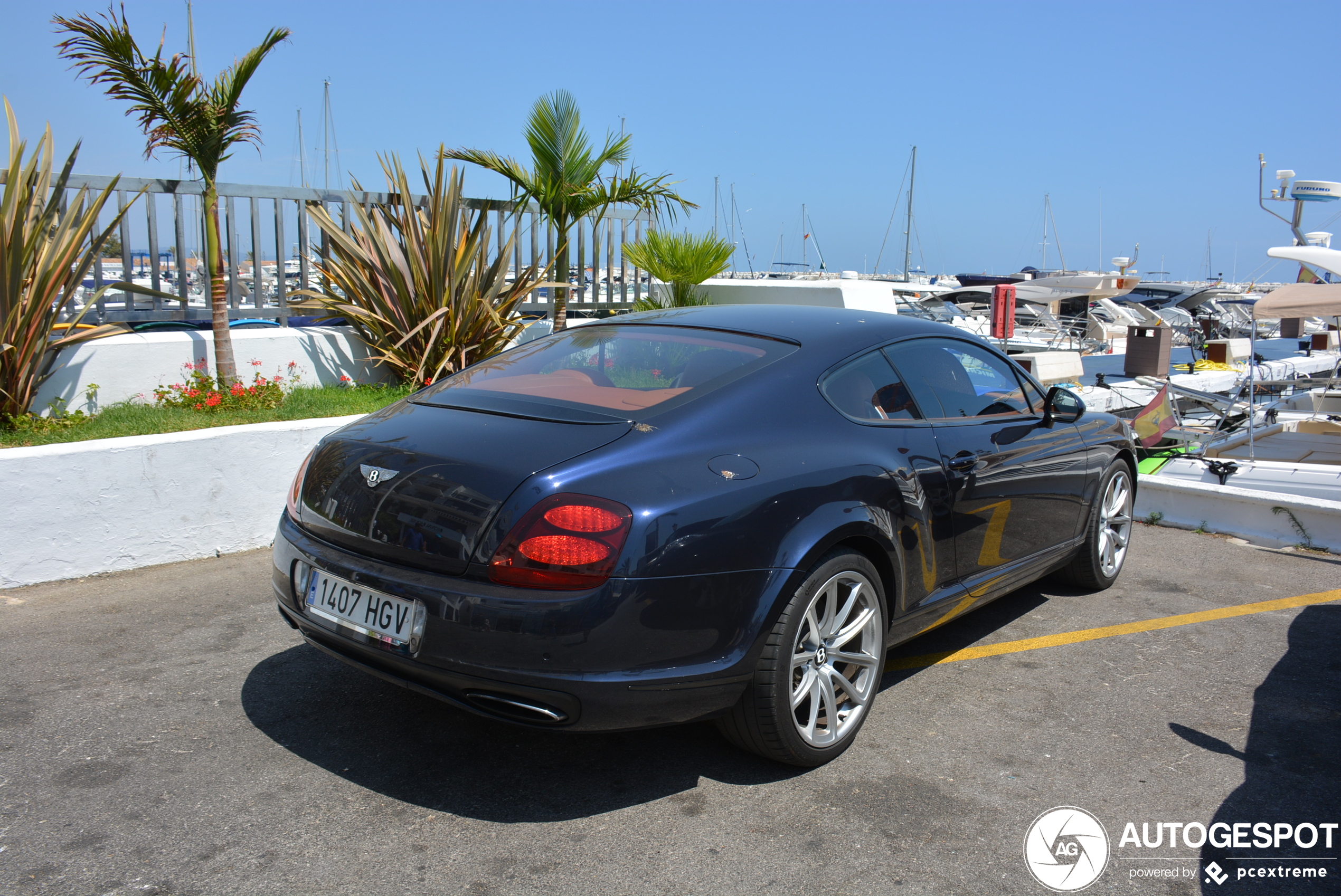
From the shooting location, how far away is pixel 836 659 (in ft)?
10.5

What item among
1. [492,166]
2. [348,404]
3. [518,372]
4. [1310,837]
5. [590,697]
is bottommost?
[1310,837]

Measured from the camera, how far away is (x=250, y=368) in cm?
721

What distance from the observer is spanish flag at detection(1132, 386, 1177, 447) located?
8.86m

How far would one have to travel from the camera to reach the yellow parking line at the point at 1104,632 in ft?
13.9

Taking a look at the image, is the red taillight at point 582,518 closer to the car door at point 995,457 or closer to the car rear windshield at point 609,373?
the car rear windshield at point 609,373

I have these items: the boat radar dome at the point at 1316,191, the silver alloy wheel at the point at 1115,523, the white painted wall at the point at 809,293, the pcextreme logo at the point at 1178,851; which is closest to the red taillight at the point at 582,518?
the pcextreme logo at the point at 1178,851

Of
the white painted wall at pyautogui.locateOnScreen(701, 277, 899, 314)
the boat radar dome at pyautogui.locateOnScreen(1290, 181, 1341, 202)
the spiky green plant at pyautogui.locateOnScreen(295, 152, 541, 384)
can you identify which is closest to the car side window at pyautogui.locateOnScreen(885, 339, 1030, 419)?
the spiky green plant at pyautogui.locateOnScreen(295, 152, 541, 384)

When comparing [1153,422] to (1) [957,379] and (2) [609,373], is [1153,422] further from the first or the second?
(2) [609,373]

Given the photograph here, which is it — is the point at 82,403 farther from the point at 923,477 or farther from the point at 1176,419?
the point at 1176,419

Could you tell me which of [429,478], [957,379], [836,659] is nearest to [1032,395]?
[957,379]

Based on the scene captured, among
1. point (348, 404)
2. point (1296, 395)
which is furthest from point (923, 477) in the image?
→ point (1296, 395)

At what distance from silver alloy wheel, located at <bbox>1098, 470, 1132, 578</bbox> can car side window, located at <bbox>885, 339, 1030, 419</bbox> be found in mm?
991

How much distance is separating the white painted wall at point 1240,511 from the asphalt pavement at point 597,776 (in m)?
2.01

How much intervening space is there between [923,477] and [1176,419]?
8.79m
